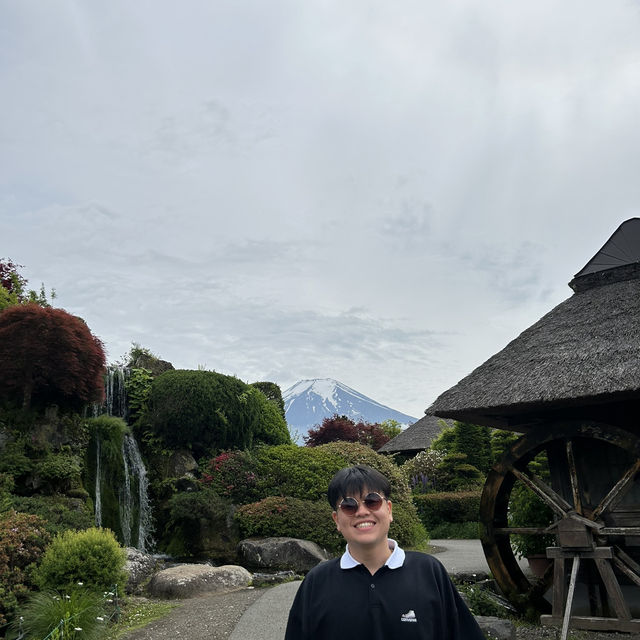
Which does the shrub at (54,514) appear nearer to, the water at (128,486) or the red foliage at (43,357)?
the red foliage at (43,357)

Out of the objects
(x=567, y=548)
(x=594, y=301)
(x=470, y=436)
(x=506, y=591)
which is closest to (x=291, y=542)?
(x=506, y=591)

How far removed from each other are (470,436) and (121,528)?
44.0ft

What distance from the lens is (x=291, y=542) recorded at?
10898mm

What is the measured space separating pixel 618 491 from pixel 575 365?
65.2 inches

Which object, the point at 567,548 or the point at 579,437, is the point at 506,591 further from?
the point at 579,437

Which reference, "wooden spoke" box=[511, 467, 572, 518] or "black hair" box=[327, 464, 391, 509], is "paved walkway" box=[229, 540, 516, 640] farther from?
"black hair" box=[327, 464, 391, 509]

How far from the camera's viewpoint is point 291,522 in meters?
11.5

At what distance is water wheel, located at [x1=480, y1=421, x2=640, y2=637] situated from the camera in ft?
24.7

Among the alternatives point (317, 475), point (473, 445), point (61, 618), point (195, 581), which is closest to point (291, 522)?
point (317, 475)

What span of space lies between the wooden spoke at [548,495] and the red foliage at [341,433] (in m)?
19.7

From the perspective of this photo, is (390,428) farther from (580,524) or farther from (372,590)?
(372,590)

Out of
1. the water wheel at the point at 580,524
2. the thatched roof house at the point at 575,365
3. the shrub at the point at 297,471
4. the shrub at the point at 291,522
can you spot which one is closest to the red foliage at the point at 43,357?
the shrub at the point at 291,522

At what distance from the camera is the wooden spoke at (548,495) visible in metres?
8.11

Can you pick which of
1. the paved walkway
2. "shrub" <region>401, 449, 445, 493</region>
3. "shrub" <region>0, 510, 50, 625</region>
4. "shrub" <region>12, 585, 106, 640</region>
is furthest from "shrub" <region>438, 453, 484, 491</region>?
"shrub" <region>12, 585, 106, 640</region>
